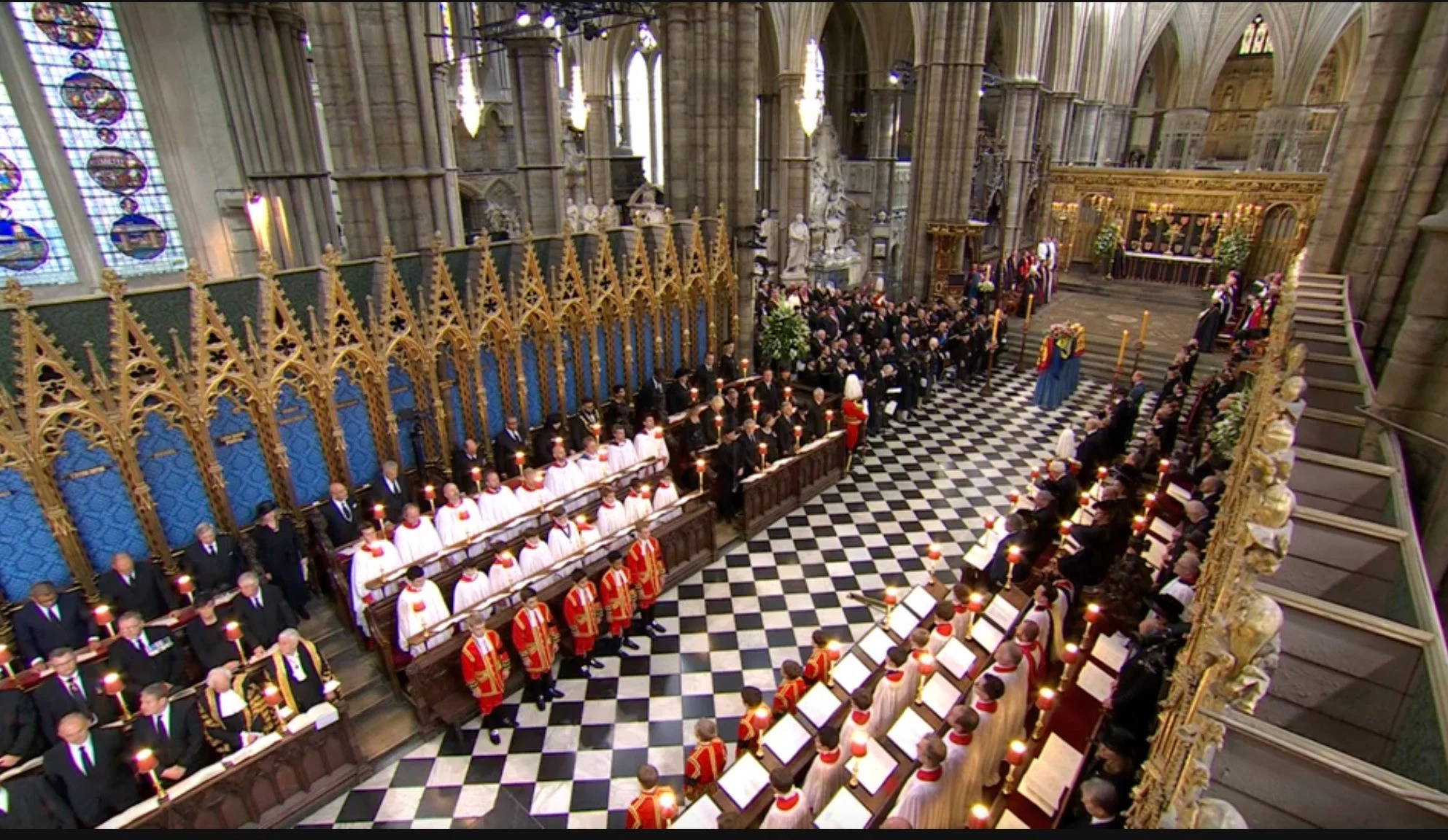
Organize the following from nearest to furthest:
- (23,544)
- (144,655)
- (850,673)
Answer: (850,673) → (144,655) → (23,544)

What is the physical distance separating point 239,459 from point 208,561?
1403 mm

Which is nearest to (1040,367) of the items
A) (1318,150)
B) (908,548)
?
(908,548)

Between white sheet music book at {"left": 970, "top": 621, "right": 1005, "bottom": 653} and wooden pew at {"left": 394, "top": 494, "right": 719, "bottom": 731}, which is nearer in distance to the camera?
white sheet music book at {"left": 970, "top": 621, "right": 1005, "bottom": 653}

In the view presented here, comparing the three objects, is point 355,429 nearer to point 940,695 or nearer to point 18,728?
point 18,728

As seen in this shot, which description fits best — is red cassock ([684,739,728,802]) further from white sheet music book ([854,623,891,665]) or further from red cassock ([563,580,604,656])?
red cassock ([563,580,604,656])

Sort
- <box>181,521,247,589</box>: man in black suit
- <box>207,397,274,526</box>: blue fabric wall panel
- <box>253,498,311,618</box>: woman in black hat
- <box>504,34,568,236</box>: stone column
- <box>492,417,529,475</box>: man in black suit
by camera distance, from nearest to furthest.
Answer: <box>181,521,247,589</box>: man in black suit, <box>253,498,311,618</box>: woman in black hat, <box>207,397,274,526</box>: blue fabric wall panel, <box>492,417,529,475</box>: man in black suit, <box>504,34,568,236</box>: stone column

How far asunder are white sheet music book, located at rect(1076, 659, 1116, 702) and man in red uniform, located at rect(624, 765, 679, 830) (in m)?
3.56

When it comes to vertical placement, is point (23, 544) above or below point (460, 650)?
above

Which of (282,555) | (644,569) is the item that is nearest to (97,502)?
(282,555)

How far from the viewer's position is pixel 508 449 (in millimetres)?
10531

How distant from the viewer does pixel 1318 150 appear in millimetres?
32812

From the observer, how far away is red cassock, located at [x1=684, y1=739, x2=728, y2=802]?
5.82 m

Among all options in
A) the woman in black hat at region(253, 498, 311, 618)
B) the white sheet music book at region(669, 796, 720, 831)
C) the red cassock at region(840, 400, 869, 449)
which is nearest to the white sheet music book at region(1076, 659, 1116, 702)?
the white sheet music book at region(669, 796, 720, 831)

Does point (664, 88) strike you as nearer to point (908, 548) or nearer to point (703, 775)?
point (908, 548)
